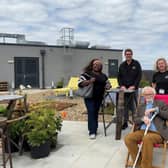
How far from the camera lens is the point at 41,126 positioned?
428cm

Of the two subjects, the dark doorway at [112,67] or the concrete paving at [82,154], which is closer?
the concrete paving at [82,154]

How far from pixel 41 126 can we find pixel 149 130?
1.52m

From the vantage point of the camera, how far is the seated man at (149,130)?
11.1 feet

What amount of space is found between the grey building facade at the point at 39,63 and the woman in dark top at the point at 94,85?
538 inches

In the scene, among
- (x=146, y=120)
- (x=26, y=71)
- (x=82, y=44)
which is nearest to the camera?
(x=146, y=120)

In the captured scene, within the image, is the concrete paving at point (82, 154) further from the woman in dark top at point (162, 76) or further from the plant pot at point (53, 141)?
the woman in dark top at point (162, 76)

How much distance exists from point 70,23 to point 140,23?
6.84 m

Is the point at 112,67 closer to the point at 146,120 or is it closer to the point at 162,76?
the point at 162,76

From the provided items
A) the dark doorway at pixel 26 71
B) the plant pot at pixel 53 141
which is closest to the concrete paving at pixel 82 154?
the plant pot at pixel 53 141

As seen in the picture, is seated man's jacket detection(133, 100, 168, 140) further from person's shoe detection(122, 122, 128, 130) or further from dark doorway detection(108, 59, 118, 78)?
dark doorway detection(108, 59, 118, 78)

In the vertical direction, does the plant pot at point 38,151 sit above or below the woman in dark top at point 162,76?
below

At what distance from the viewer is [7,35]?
2167 cm

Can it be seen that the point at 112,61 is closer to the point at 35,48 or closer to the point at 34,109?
the point at 35,48

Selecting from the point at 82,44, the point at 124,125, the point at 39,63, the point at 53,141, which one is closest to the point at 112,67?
the point at 82,44
